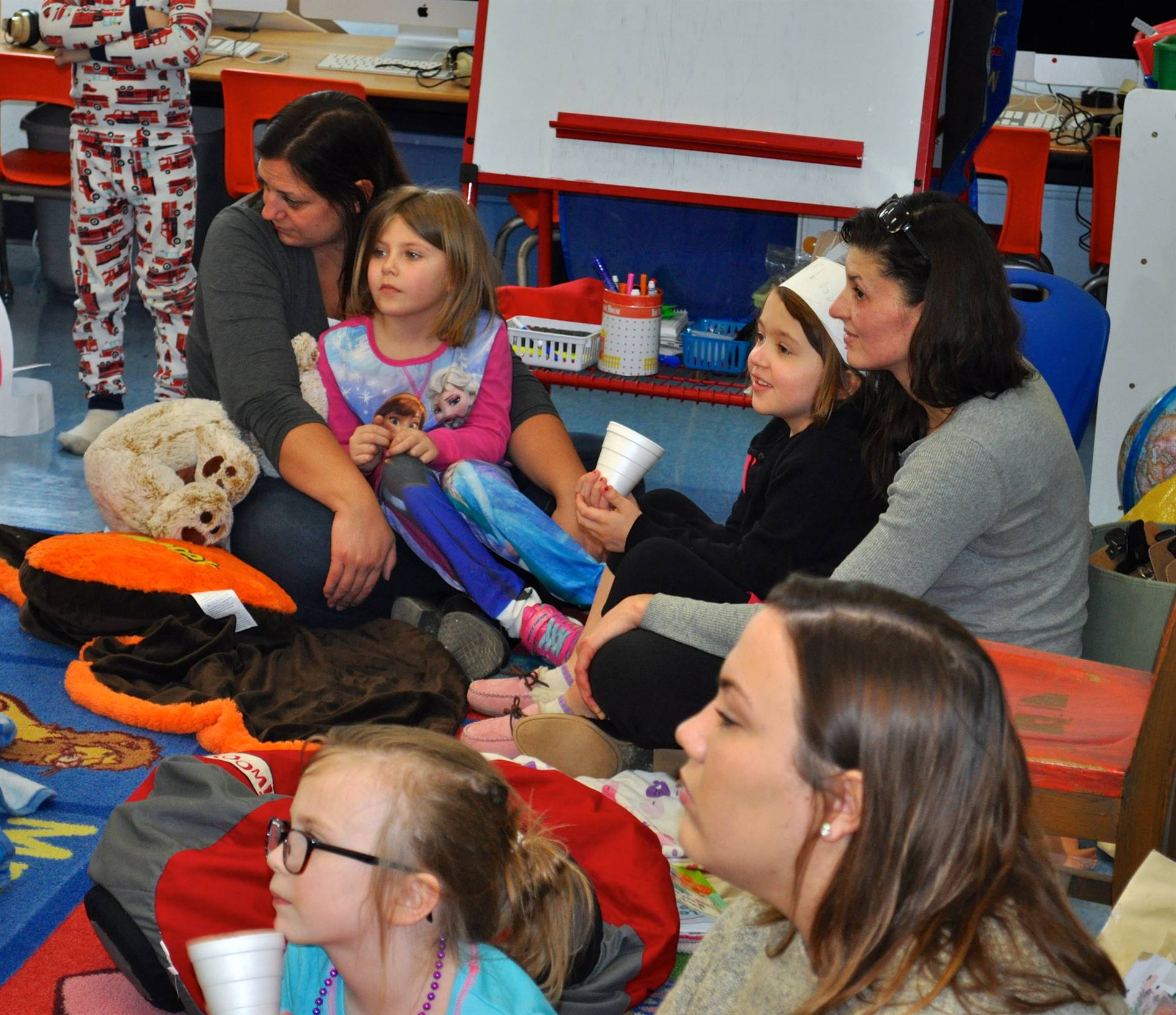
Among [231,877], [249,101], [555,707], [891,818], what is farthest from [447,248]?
[249,101]

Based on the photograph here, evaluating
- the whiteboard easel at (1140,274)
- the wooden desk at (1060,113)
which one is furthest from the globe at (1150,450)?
the wooden desk at (1060,113)

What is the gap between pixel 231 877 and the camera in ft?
5.15

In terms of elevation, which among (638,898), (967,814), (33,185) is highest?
(33,185)

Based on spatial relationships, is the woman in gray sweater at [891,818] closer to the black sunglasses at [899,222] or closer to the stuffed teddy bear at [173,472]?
the black sunglasses at [899,222]

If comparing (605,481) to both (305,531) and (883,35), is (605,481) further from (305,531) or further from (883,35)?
(883,35)

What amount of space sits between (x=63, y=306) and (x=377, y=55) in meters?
1.54

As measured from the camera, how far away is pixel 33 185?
4617 millimetres

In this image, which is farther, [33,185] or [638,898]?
[33,185]

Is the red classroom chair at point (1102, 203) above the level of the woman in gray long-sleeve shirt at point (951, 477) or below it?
above

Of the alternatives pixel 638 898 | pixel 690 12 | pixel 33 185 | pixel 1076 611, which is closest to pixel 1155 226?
pixel 690 12

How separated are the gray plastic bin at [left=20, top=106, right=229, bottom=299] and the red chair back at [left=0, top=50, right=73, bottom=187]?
33 cm

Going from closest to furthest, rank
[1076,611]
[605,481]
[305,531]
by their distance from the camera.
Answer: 1. [1076,611]
2. [605,481]
3. [305,531]

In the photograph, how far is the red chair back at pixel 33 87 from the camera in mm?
4477

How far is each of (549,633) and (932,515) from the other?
938 millimetres
